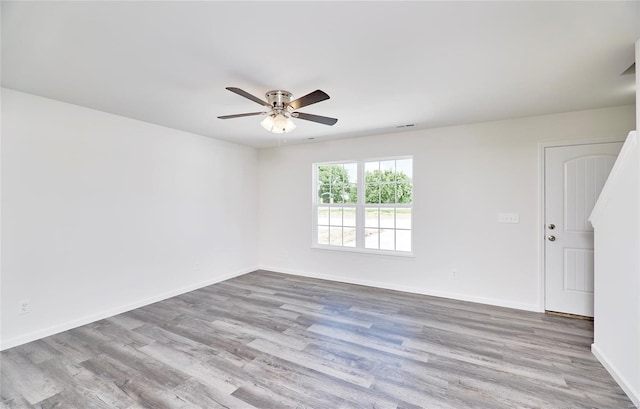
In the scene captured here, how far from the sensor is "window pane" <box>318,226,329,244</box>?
502 centimetres

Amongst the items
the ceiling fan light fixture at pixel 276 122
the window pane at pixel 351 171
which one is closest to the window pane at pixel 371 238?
the window pane at pixel 351 171

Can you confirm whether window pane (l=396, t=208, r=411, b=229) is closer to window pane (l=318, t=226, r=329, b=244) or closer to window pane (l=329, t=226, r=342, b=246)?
window pane (l=329, t=226, r=342, b=246)

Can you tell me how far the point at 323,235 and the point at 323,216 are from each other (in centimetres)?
35

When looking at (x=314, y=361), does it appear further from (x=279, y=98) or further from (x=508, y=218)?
(x=508, y=218)

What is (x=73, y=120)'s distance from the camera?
119 inches

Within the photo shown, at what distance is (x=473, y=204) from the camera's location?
3779mm

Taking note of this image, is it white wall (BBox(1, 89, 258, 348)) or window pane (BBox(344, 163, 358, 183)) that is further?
window pane (BBox(344, 163, 358, 183))

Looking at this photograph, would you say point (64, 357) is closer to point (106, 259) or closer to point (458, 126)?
point (106, 259)

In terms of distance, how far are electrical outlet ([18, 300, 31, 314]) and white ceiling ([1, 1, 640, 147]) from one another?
6.67 feet

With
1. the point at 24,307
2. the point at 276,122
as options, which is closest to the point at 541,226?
the point at 276,122

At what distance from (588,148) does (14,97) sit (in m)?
6.03

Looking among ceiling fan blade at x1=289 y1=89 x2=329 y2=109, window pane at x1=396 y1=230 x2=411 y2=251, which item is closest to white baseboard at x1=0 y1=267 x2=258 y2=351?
window pane at x1=396 y1=230 x2=411 y2=251

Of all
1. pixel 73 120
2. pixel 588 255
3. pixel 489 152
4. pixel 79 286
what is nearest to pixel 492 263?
pixel 588 255

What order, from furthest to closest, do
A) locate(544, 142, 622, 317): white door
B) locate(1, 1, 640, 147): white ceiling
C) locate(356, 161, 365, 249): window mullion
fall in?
1. locate(356, 161, 365, 249): window mullion
2. locate(544, 142, 622, 317): white door
3. locate(1, 1, 640, 147): white ceiling
